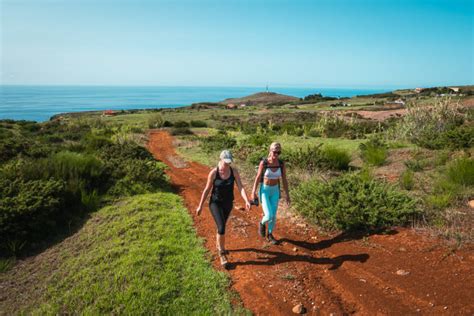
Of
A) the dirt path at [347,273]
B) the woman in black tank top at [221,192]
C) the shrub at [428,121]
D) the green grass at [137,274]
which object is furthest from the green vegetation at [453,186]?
the shrub at [428,121]

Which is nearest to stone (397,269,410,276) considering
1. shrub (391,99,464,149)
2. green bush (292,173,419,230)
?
green bush (292,173,419,230)

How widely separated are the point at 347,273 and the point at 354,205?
1837mm

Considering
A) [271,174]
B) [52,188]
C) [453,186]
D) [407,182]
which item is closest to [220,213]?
[271,174]

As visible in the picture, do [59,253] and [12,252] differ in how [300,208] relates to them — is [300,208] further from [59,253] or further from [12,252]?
[12,252]

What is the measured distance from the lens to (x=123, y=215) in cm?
698

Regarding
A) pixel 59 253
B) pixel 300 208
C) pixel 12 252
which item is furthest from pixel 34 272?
pixel 300 208

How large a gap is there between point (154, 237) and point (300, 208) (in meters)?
3.17

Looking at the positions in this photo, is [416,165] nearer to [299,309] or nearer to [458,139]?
[458,139]

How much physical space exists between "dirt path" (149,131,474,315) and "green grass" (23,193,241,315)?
399 millimetres

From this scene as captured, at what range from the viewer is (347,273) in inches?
188

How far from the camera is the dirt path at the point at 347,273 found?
4.06 meters

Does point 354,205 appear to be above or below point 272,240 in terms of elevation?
above

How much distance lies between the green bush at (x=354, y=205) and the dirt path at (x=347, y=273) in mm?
305

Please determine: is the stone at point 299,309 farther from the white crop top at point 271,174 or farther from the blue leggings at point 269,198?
the white crop top at point 271,174
